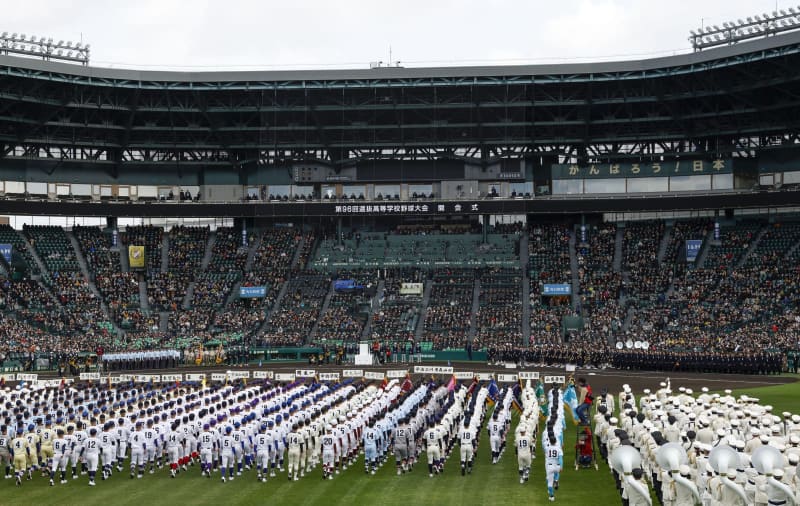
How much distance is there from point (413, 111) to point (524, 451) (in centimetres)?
4852

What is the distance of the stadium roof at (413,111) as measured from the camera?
66.1 metres

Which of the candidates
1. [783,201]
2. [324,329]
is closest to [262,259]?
[324,329]

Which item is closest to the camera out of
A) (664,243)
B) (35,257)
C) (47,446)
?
(47,446)

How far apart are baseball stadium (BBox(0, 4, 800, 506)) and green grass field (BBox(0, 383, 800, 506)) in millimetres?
16863

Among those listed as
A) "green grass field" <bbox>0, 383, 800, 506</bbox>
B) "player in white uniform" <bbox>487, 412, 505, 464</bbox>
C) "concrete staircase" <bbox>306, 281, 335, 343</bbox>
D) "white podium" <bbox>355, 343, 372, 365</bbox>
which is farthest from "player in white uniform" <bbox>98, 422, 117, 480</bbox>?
"concrete staircase" <bbox>306, 281, 335, 343</bbox>

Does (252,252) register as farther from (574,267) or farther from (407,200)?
(574,267)

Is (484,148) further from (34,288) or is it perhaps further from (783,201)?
(34,288)

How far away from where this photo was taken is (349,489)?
2598 cm

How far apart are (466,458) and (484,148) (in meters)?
50.4

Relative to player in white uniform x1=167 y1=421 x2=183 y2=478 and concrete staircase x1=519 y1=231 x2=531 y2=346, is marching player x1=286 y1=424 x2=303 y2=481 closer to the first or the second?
player in white uniform x1=167 y1=421 x2=183 y2=478

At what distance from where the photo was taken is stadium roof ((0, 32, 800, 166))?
6606cm

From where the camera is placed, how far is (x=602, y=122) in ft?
232

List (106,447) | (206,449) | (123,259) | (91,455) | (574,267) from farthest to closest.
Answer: (123,259)
(574,267)
(106,447)
(206,449)
(91,455)

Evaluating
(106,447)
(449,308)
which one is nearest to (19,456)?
(106,447)
